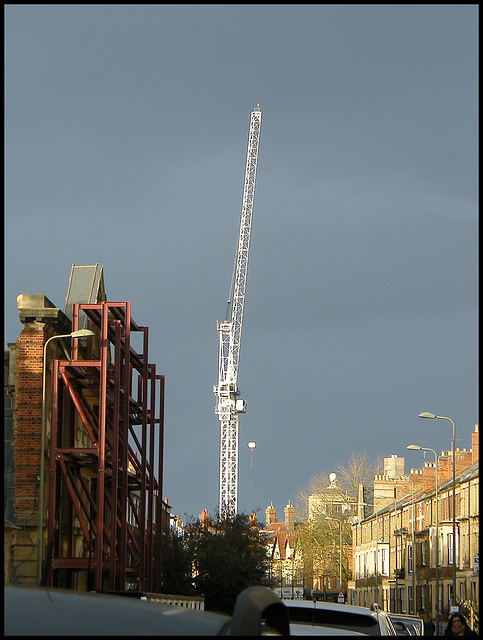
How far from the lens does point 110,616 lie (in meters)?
2.92

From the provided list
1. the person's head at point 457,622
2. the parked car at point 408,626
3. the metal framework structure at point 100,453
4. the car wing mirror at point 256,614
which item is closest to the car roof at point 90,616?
the car wing mirror at point 256,614

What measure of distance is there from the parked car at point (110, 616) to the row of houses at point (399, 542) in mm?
42778

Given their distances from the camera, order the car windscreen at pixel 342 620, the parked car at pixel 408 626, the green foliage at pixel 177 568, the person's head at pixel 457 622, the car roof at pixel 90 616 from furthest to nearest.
A: the green foliage at pixel 177 568
the parked car at pixel 408 626
the person's head at pixel 457 622
the car windscreen at pixel 342 620
the car roof at pixel 90 616

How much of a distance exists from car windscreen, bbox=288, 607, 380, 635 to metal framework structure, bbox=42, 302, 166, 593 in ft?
78.4

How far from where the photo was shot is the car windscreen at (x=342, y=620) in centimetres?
1259

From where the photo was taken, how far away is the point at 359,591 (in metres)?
103

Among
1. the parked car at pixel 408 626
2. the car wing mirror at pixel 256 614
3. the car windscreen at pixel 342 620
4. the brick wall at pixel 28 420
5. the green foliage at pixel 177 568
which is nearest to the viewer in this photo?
the car wing mirror at pixel 256 614

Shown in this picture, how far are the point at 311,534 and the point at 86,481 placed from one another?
65.4 meters

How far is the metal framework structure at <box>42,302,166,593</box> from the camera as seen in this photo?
129 ft

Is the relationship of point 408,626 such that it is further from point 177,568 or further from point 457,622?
point 177,568

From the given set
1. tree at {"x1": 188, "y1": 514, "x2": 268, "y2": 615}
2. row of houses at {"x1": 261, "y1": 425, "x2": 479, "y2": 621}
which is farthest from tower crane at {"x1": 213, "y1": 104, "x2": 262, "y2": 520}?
tree at {"x1": 188, "y1": 514, "x2": 268, "y2": 615}

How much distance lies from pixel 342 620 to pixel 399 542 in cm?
7592

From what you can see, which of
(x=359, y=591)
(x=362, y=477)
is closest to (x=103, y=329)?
(x=359, y=591)

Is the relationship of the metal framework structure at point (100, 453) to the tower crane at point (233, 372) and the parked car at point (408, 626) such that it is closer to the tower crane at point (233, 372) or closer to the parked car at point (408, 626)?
the parked car at point (408, 626)
